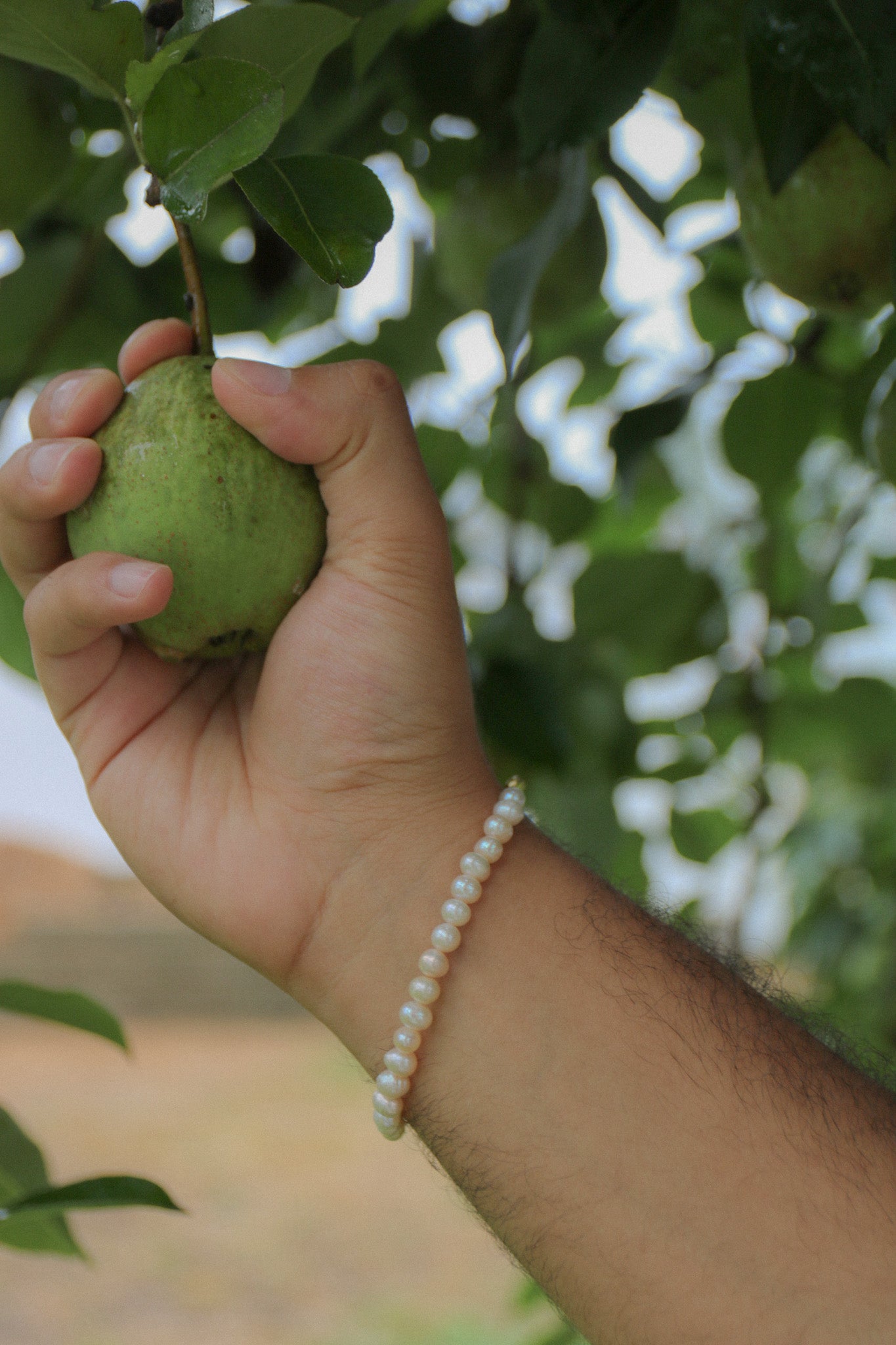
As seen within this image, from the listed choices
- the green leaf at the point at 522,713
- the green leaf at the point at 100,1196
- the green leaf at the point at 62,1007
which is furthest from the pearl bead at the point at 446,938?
the green leaf at the point at 522,713

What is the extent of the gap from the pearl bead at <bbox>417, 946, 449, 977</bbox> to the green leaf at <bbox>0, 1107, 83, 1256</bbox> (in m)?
0.28

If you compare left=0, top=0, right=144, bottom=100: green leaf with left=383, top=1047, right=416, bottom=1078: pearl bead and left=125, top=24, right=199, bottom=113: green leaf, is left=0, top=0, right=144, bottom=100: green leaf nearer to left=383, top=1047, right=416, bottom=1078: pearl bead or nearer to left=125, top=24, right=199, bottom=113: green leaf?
left=125, top=24, right=199, bottom=113: green leaf

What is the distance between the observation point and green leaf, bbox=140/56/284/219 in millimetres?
432

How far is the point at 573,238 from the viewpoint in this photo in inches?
33.0

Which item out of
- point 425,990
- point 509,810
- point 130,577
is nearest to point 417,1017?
point 425,990

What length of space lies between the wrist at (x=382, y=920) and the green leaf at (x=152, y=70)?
13.3 inches

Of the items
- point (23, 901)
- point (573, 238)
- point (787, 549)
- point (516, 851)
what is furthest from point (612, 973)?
point (23, 901)

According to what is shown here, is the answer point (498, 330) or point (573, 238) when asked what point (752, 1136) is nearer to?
point (498, 330)

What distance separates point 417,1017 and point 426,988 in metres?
0.01

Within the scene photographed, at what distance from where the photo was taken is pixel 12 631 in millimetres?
834

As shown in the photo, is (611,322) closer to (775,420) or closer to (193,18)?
(775,420)

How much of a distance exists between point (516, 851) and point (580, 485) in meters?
0.66

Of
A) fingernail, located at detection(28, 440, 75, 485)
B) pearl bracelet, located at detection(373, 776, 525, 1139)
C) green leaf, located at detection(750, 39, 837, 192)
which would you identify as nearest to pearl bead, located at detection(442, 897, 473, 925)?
pearl bracelet, located at detection(373, 776, 525, 1139)

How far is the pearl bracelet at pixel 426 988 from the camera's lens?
0.55 meters
